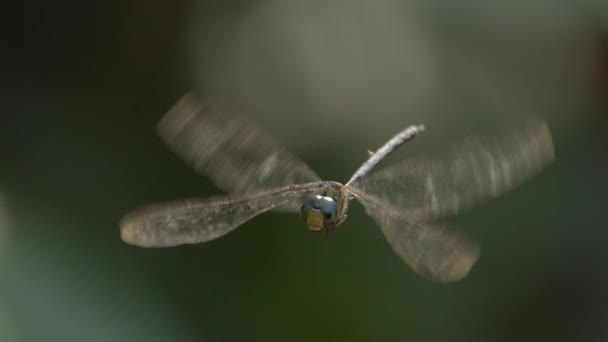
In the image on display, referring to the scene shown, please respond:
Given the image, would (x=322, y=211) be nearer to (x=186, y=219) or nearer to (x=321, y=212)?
(x=321, y=212)

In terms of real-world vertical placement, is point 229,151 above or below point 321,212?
above

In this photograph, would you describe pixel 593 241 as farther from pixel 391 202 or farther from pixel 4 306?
pixel 4 306

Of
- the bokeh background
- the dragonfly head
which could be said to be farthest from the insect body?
the bokeh background

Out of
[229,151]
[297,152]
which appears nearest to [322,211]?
[229,151]

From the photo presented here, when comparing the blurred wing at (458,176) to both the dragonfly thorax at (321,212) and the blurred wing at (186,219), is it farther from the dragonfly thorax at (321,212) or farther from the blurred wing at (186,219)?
the blurred wing at (186,219)

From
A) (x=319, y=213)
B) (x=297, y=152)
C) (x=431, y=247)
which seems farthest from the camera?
(x=297, y=152)

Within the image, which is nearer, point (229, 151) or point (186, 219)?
point (186, 219)

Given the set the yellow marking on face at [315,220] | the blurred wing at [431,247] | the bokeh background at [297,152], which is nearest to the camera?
the blurred wing at [431,247]

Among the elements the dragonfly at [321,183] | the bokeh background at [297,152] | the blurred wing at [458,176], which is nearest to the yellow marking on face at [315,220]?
the dragonfly at [321,183]
